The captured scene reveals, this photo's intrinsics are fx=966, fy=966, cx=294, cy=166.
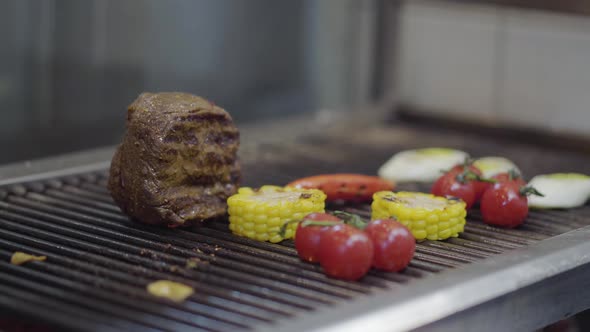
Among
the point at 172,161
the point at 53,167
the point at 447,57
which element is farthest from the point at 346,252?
the point at 447,57

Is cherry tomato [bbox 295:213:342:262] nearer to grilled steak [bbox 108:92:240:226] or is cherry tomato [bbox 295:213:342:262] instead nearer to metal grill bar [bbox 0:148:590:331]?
metal grill bar [bbox 0:148:590:331]

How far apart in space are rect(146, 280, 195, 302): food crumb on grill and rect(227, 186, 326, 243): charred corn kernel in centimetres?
45

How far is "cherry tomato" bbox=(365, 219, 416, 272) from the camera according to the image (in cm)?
246

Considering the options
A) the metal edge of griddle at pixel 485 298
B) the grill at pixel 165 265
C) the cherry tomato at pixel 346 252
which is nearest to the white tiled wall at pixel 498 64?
the grill at pixel 165 265

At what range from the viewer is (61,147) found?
466 cm

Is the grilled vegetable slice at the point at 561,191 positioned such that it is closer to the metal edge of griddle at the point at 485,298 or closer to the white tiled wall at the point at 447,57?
the metal edge of griddle at the point at 485,298

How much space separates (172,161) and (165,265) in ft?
1.37

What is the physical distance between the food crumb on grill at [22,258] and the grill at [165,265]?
0.08 ft

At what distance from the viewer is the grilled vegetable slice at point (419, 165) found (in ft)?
11.9

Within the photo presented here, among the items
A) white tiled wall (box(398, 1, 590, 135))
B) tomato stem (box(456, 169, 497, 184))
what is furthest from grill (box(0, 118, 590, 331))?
white tiled wall (box(398, 1, 590, 135))

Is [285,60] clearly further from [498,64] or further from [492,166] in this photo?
[492,166]

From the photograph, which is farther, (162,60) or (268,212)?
(162,60)

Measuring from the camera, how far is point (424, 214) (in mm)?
2783

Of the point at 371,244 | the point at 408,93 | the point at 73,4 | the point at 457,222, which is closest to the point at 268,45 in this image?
the point at 408,93
